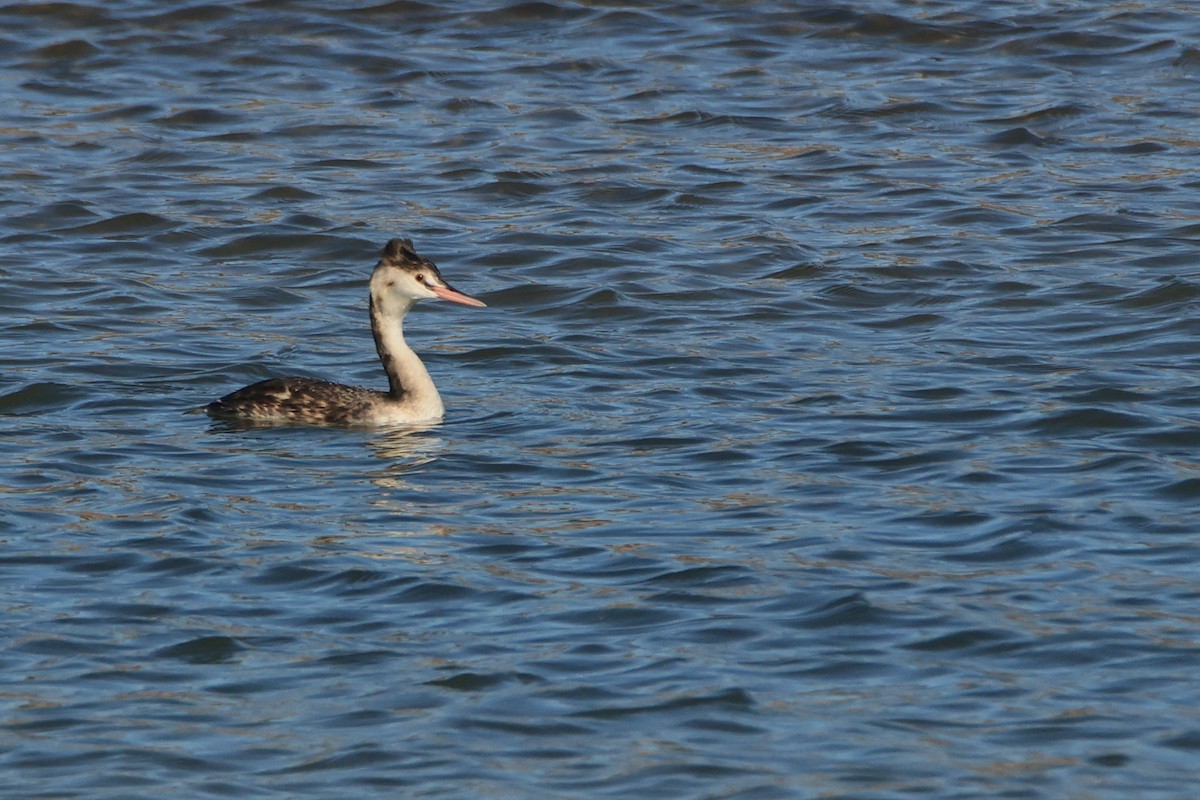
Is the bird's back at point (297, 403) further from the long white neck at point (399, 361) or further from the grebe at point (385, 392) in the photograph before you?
the long white neck at point (399, 361)

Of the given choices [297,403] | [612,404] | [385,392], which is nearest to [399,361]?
[385,392]

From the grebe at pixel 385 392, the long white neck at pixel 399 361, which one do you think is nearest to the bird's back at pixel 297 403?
the grebe at pixel 385 392

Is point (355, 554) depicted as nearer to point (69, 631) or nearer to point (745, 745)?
point (69, 631)

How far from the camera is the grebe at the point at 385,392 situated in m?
12.1

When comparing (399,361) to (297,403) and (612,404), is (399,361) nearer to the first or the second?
(297,403)

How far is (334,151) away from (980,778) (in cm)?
1314

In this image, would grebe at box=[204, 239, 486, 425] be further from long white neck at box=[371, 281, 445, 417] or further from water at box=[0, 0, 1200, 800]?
water at box=[0, 0, 1200, 800]

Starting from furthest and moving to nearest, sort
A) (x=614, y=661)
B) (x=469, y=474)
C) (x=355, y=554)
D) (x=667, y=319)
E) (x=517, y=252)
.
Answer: (x=517, y=252), (x=667, y=319), (x=469, y=474), (x=355, y=554), (x=614, y=661)

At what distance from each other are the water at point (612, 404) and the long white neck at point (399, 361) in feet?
0.80

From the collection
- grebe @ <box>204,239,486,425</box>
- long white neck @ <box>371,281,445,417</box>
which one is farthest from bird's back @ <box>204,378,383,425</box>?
long white neck @ <box>371,281,445,417</box>

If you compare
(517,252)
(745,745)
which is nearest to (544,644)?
(745,745)

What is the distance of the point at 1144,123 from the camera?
19.3 metres

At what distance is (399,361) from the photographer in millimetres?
12461

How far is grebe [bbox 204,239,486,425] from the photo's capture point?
1209 centimetres
